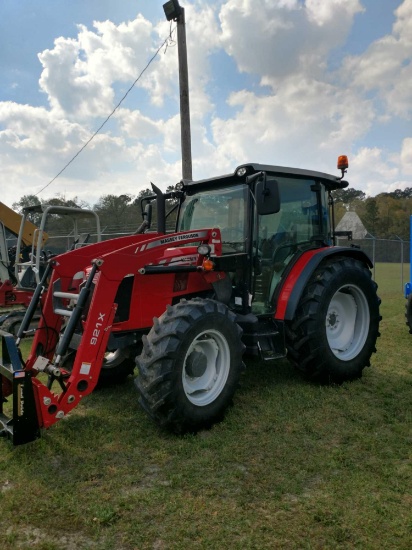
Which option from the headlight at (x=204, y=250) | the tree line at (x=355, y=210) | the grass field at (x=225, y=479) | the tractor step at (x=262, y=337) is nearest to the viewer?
the grass field at (x=225, y=479)

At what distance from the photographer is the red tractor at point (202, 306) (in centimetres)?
329

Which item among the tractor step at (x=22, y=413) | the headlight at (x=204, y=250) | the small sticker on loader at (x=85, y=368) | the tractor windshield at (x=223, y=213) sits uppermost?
the tractor windshield at (x=223, y=213)

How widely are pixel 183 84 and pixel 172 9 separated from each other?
1559 mm

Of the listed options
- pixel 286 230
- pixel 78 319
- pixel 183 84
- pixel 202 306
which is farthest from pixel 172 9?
pixel 78 319

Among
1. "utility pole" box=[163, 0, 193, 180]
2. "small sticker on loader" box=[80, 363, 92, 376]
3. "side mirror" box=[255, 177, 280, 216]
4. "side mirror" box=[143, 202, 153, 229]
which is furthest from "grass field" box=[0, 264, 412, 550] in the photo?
"utility pole" box=[163, 0, 193, 180]

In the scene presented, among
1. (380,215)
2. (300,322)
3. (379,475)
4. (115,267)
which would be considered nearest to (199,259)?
(115,267)

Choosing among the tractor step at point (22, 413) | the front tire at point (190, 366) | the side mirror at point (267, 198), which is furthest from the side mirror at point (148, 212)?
the tractor step at point (22, 413)

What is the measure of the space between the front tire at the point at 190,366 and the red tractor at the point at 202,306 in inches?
0.4

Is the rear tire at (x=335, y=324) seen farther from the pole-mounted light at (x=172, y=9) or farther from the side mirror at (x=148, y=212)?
the pole-mounted light at (x=172, y=9)

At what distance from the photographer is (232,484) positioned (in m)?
2.80

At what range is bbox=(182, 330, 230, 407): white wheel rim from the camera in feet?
11.8

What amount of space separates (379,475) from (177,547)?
57.9 inches

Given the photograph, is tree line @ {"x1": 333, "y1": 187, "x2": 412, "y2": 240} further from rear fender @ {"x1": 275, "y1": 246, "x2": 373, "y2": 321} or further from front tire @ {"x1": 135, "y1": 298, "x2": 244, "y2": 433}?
front tire @ {"x1": 135, "y1": 298, "x2": 244, "y2": 433}

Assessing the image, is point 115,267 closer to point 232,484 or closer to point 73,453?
point 73,453
